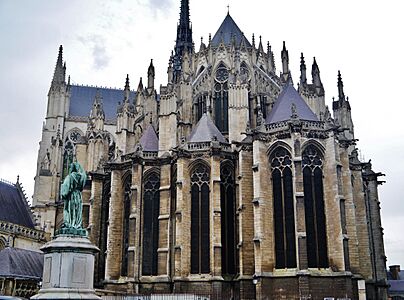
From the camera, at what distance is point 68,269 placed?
14227mm

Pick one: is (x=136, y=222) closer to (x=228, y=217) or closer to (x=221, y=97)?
(x=228, y=217)

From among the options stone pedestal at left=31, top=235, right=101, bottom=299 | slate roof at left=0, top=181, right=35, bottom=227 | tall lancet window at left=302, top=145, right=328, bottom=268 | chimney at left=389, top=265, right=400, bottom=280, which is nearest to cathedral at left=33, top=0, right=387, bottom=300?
tall lancet window at left=302, top=145, right=328, bottom=268

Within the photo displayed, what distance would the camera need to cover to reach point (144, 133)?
34.2 m

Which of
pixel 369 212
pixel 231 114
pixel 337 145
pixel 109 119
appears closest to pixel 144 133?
pixel 231 114

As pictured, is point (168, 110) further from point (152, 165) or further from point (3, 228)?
point (3, 228)

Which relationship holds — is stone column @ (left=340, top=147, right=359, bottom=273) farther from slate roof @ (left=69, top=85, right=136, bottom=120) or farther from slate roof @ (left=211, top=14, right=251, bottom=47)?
slate roof @ (left=69, top=85, right=136, bottom=120)

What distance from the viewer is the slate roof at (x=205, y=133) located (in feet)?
101

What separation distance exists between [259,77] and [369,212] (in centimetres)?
1215

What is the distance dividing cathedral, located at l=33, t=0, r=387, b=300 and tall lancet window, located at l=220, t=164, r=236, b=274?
0.06 meters

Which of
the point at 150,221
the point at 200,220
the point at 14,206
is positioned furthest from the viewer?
the point at 14,206

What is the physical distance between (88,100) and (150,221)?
26.3 metres

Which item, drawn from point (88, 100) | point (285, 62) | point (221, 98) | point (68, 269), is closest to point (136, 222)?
point (221, 98)

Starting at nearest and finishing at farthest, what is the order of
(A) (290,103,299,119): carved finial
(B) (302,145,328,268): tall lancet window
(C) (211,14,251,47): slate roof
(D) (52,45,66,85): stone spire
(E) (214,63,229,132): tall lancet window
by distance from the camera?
(B) (302,145,328,268): tall lancet window, (A) (290,103,299,119): carved finial, (E) (214,63,229,132): tall lancet window, (C) (211,14,251,47): slate roof, (D) (52,45,66,85): stone spire

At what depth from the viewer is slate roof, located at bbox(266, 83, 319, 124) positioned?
94.2ft
